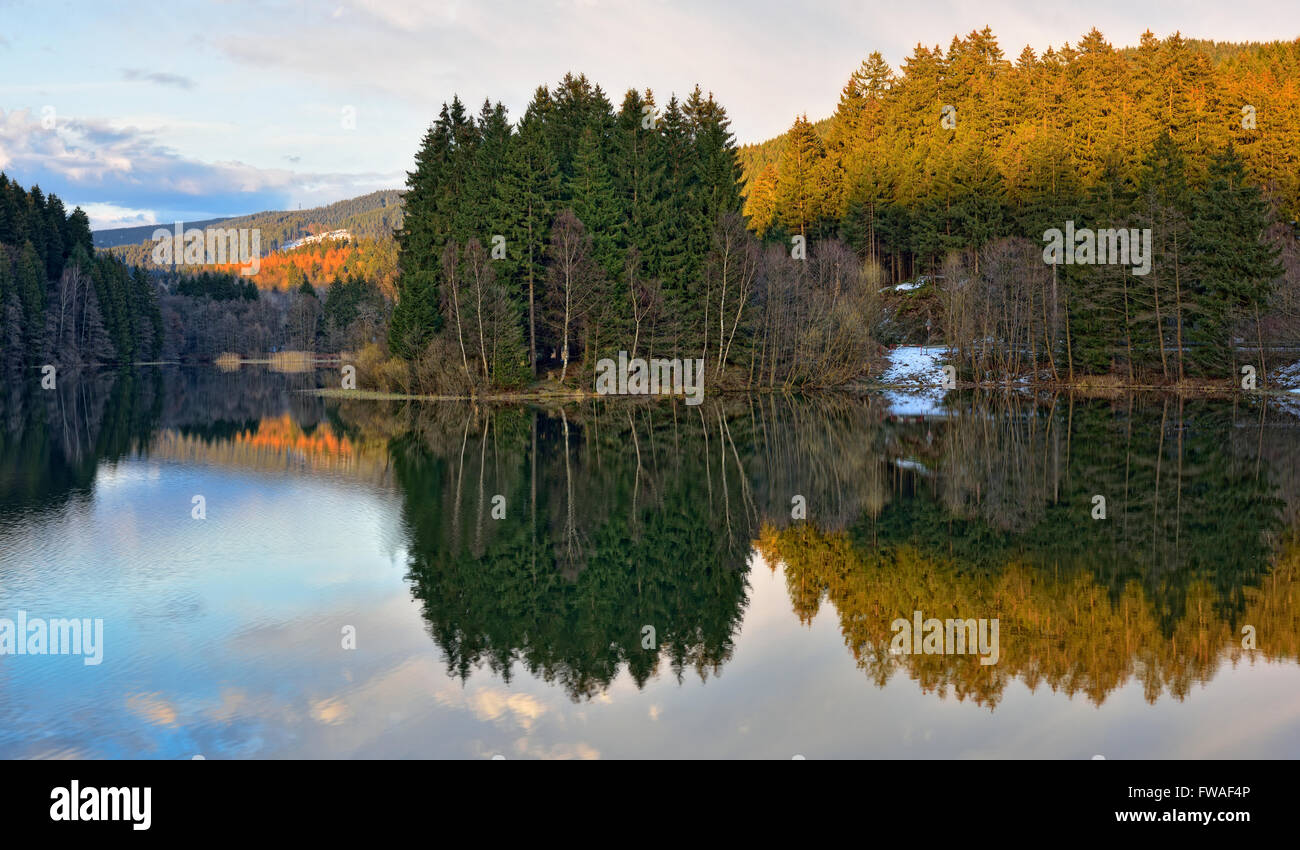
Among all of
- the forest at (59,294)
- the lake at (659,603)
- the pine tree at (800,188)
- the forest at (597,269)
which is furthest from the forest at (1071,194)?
the forest at (59,294)

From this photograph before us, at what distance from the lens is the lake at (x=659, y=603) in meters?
9.66

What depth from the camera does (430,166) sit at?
68562mm

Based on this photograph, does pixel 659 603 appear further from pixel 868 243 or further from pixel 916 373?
pixel 868 243

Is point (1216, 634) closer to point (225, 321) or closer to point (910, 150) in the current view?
point (910, 150)

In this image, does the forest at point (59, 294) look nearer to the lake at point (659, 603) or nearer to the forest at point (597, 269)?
the forest at point (597, 269)

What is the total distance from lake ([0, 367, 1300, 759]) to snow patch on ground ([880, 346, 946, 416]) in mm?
36046

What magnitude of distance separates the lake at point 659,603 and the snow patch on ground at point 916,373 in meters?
36.0

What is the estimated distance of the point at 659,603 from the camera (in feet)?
47.1

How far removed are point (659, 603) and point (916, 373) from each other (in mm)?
65447

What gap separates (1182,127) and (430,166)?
68868 millimetres

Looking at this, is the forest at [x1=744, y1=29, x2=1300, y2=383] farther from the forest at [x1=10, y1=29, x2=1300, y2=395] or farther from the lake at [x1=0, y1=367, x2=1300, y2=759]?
the lake at [x1=0, y1=367, x2=1300, y2=759]

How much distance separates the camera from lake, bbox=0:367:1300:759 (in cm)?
966

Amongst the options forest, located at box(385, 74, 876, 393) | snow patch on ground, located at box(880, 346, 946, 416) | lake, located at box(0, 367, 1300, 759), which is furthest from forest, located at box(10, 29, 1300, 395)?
lake, located at box(0, 367, 1300, 759)

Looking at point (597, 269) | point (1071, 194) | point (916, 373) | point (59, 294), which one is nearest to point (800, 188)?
point (1071, 194)
